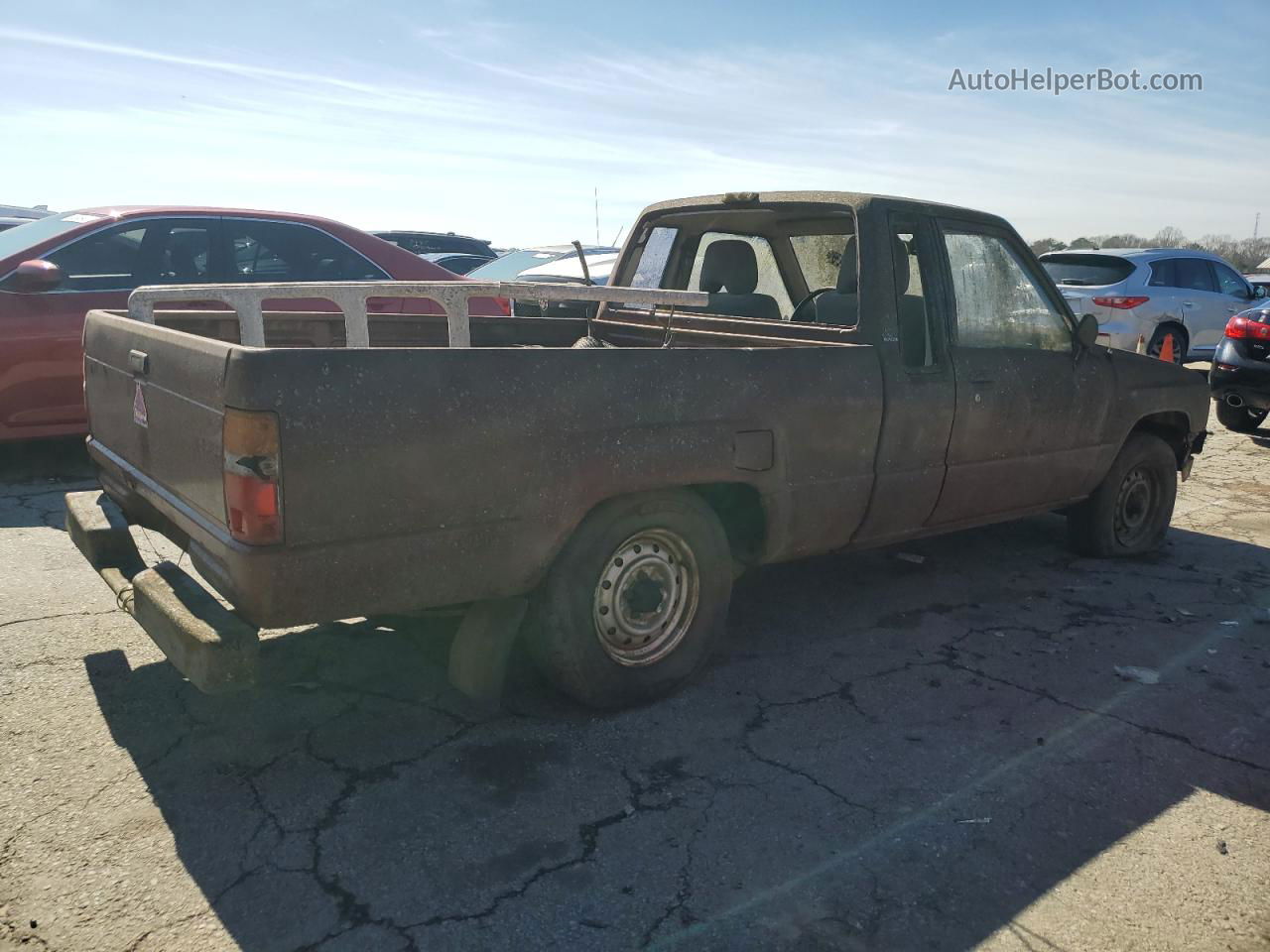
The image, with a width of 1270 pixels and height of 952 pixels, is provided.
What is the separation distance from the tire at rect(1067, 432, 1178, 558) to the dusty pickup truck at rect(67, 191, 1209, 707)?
0.07ft

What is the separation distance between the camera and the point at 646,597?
358 cm

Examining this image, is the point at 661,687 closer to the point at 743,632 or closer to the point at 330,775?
the point at 743,632

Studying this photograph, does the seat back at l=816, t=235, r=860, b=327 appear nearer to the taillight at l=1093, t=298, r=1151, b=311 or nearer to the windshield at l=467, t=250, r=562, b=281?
the windshield at l=467, t=250, r=562, b=281

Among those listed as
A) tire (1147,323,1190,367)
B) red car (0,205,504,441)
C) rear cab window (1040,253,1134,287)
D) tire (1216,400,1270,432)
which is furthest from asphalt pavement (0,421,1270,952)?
tire (1147,323,1190,367)

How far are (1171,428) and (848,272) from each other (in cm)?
258

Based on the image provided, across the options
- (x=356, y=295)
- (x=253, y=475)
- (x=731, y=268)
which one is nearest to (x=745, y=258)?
(x=731, y=268)

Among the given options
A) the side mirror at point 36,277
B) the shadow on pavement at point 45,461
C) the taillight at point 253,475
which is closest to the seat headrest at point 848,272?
the taillight at point 253,475

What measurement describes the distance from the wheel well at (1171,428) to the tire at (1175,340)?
7559 mm

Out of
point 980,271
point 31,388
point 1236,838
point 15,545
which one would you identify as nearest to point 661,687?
point 1236,838

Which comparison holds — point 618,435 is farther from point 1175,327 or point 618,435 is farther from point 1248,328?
point 1175,327

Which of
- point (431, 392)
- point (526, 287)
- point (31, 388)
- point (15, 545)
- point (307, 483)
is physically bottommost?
point (15, 545)

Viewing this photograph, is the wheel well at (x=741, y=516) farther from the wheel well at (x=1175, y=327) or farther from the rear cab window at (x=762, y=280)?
the wheel well at (x=1175, y=327)

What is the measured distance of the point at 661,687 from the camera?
368 centimetres

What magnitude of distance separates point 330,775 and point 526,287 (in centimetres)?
183
